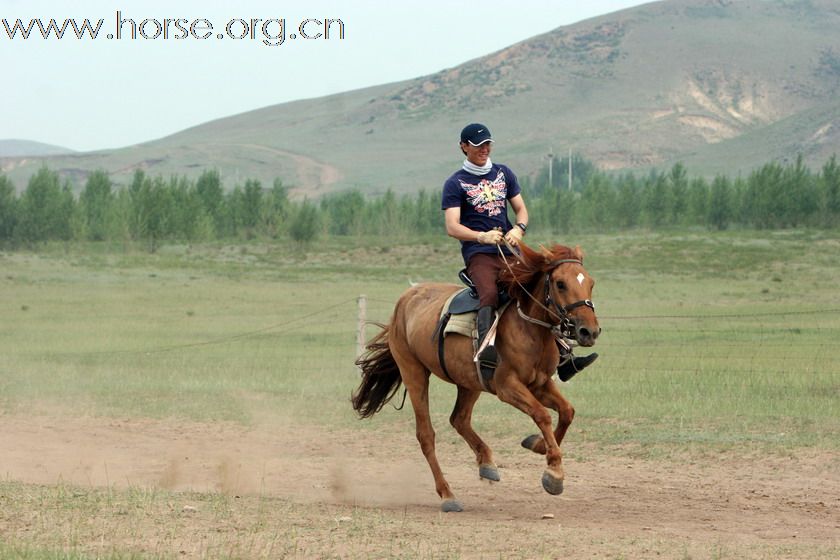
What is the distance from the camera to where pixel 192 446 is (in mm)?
14234

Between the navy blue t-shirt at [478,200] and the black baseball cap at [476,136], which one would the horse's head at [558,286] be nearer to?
the navy blue t-shirt at [478,200]

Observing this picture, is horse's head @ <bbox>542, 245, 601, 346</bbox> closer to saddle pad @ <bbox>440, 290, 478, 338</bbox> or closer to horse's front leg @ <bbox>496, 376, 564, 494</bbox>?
horse's front leg @ <bbox>496, 376, 564, 494</bbox>

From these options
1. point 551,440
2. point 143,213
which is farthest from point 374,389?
point 143,213

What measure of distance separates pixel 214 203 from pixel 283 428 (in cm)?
8108

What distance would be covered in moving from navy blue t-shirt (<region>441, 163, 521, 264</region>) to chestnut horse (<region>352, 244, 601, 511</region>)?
371mm

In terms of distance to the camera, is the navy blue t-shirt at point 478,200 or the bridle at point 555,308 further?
the navy blue t-shirt at point 478,200

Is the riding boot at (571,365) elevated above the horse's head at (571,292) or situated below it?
below

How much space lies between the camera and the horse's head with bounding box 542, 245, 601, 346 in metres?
9.01

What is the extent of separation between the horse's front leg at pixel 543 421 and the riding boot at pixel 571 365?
54 centimetres

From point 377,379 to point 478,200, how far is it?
2.61 m

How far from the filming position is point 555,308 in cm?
951

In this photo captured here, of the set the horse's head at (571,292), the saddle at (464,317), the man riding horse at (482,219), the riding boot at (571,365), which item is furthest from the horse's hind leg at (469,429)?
the horse's head at (571,292)

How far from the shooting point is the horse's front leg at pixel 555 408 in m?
9.81

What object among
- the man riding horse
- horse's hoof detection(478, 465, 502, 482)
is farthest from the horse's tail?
the man riding horse
